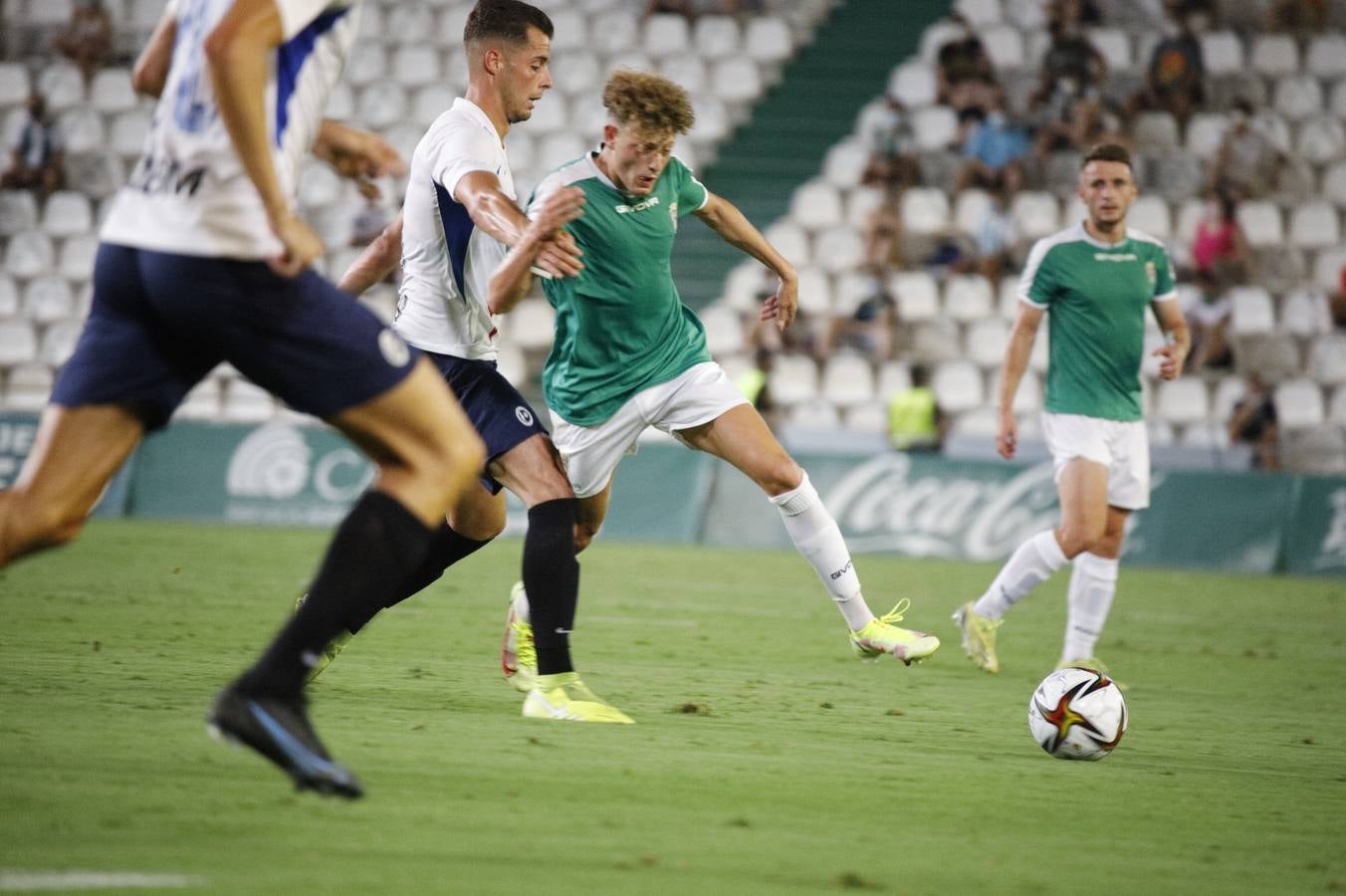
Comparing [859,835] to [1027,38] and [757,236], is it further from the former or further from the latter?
[1027,38]

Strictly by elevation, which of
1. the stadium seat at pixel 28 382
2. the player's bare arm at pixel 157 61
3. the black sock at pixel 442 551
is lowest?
the stadium seat at pixel 28 382

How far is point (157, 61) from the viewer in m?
4.42

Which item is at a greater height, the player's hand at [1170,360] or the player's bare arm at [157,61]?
the player's hand at [1170,360]

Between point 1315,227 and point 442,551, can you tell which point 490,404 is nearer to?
point 442,551

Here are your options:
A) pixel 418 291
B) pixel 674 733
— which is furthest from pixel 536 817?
pixel 418 291

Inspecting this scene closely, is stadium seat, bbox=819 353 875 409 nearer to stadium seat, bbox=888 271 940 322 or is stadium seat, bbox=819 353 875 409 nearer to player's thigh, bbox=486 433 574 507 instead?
stadium seat, bbox=888 271 940 322

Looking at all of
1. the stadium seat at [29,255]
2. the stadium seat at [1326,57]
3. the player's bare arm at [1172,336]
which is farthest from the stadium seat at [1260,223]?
the stadium seat at [29,255]

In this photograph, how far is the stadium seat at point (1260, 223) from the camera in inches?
832

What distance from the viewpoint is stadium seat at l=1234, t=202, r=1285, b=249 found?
21.1 m

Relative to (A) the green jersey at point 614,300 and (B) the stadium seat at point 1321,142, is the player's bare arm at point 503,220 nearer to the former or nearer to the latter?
(A) the green jersey at point 614,300

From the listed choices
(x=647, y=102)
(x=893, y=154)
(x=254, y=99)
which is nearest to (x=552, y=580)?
(x=647, y=102)

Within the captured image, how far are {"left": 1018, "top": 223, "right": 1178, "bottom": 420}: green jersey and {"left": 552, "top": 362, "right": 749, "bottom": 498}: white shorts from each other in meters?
2.83

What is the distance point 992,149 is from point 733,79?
4.00 m

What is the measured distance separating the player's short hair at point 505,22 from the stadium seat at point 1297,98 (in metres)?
18.2
